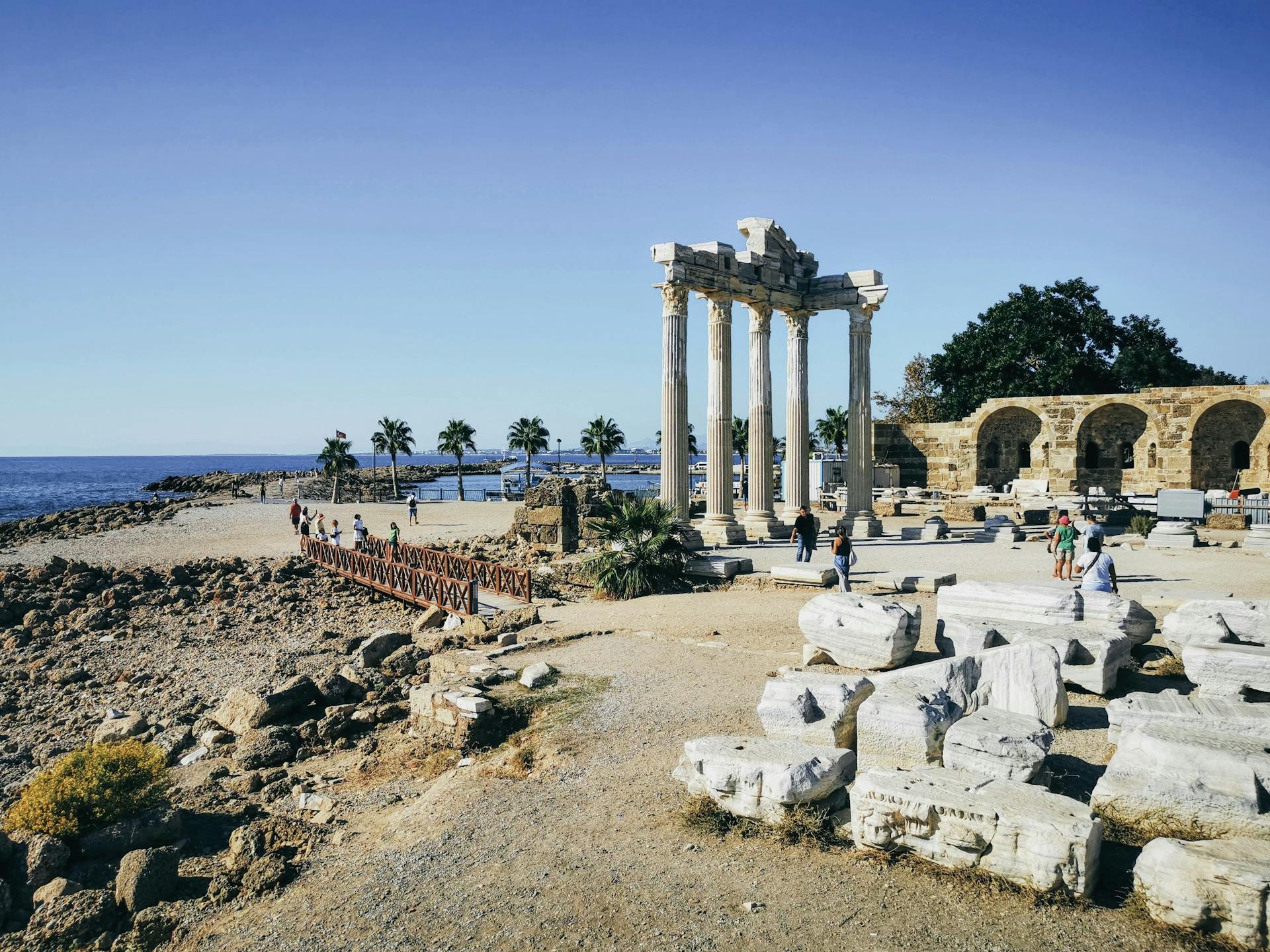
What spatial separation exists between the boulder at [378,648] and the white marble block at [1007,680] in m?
8.94

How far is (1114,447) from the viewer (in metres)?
38.9

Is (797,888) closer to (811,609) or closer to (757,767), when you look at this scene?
(757,767)

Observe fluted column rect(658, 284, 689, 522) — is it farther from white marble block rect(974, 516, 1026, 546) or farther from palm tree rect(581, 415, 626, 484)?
palm tree rect(581, 415, 626, 484)

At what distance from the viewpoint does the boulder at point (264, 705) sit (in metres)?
11.8

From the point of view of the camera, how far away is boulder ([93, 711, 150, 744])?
12820 mm

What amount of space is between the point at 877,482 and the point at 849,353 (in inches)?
578

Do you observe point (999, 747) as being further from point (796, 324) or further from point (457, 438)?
point (457, 438)

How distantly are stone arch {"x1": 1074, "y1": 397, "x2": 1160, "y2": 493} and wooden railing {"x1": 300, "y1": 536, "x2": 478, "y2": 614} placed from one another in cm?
2946

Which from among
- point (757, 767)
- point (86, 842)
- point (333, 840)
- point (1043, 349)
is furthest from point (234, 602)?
point (1043, 349)

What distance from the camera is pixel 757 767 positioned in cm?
690

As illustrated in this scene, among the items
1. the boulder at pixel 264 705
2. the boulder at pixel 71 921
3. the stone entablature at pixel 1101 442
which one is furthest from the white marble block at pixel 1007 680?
the stone entablature at pixel 1101 442

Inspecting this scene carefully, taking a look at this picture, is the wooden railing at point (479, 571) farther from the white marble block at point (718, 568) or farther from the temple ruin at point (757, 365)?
the temple ruin at point (757, 365)

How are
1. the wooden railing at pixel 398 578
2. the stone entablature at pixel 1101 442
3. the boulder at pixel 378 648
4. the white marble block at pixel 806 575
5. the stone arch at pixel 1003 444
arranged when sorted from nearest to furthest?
1. the boulder at pixel 378 648
2. the white marble block at pixel 806 575
3. the wooden railing at pixel 398 578
4. the stone entablature at pixel 1101 442
5. the stone arch at pixel 1003 444

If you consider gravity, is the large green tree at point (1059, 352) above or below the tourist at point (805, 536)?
above
